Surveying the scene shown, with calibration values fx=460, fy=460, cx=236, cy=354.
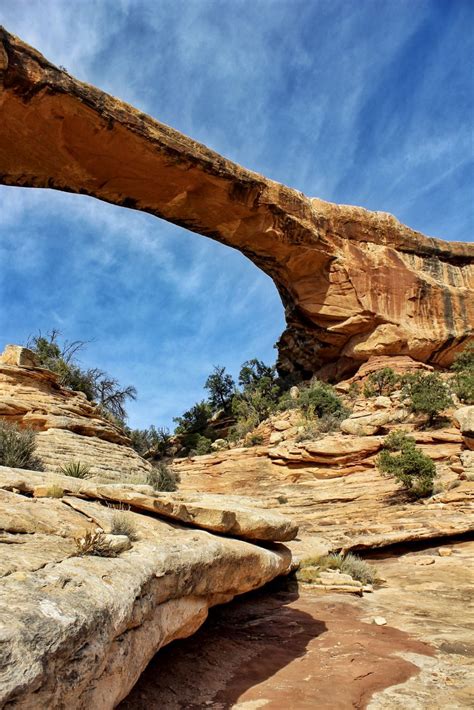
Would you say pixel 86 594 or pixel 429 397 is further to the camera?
pixel 429 397

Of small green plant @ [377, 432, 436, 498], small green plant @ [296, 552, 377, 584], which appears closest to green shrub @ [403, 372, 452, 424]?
small green plant @ [377, 432, 436, 498]

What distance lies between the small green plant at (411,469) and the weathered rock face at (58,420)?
292 inches

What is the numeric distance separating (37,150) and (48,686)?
21.6 metres

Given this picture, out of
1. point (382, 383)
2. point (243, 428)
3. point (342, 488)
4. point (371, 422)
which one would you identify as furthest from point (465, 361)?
point (342, 488)

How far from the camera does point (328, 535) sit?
437 inches

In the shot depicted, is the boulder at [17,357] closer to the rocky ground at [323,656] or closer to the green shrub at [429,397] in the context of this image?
the rocky ground at [323,656]

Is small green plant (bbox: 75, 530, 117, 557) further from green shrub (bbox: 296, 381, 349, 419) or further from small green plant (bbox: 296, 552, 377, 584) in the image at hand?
green shrub (bbox: 296, 381, 349, 419)

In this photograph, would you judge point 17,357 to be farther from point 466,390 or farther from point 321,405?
point 466,390

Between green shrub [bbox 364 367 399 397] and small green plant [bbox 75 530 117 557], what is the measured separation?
21.3m

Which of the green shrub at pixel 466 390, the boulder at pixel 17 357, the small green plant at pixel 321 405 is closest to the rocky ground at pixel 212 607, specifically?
the boulder at pixel 17 357

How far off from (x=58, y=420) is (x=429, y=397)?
43.8ft

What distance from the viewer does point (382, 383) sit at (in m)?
24.1

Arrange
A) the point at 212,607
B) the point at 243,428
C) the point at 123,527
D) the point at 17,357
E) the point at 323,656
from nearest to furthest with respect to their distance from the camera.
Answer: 1. the point at 123,527
2. the point at 323,656
3. the point at 212,607
4. the point at 17,357
5. the point at 243,428

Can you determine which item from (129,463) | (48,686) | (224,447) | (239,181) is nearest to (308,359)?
(224,447)
